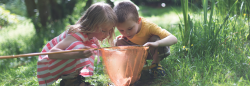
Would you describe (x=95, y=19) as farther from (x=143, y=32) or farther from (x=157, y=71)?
(x=157, y=71)

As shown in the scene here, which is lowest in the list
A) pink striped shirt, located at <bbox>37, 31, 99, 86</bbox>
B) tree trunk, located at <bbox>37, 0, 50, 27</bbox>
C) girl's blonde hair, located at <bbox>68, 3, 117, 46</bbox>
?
pink striped shirt, located at <bbox>37, 31, 99, 86</bbox>

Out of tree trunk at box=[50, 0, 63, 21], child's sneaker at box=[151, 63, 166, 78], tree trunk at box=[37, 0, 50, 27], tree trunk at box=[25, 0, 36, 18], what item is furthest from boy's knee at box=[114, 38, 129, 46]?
tree trunk at box=[50, 0, 63, 21]

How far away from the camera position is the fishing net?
1719mm

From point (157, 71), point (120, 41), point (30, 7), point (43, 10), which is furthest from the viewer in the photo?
point (30, 7)

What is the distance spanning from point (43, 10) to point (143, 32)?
4.69m

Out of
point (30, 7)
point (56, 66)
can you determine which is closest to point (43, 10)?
point (30, 7)

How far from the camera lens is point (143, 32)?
2.13 meters

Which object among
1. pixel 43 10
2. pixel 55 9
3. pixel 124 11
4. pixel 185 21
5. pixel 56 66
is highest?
pixel 55 9

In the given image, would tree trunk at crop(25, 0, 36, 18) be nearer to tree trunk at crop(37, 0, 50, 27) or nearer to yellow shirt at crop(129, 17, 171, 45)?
tree trunk at crop(37, 0, 50, 27)

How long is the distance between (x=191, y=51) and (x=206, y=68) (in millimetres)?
382

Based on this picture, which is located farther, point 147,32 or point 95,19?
point 147,32

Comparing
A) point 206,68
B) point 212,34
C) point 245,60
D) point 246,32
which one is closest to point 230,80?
point 206,68

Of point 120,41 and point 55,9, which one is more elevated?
point 55,9

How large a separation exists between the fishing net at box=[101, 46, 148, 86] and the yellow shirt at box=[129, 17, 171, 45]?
353 millimetres
